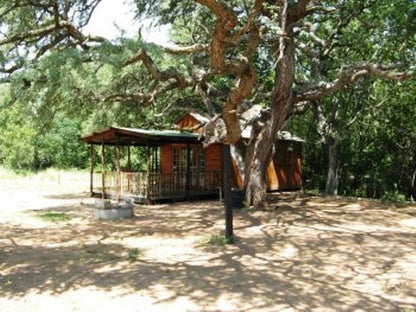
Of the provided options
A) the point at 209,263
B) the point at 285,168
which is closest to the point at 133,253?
the point at 209,263

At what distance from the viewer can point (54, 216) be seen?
14.3 meters

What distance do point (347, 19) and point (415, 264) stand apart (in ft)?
36.4

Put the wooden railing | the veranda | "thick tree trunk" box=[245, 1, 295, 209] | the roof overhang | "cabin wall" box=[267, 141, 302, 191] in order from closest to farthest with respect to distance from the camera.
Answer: "thick tree trunk" box=[245, 1, 295, 209]
the roof overhang
the veranda
the wooden railing
"cabin wall" box=[267, 141, 302, 191]

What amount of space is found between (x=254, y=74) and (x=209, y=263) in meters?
4.33

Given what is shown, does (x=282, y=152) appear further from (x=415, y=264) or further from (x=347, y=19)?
(x=415, y=264)

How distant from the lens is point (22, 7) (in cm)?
1048

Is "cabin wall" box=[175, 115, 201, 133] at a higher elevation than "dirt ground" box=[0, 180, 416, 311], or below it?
higher

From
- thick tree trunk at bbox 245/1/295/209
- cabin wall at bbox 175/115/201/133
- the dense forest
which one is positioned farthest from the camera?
cabin wall at bbox 175/115/201/133

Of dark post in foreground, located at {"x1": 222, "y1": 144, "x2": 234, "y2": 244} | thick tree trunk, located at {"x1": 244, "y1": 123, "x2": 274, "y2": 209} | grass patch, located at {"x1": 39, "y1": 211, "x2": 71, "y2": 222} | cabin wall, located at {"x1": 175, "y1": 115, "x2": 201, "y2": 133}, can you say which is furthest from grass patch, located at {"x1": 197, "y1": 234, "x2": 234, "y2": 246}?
cabin wall, located at {"x1": 175, "y1": 115, "x2": 201, "y2": 133}

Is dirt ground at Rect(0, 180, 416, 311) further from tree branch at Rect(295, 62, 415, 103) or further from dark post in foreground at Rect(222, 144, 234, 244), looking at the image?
tree branch at Rect(295, 62, 415, 103)

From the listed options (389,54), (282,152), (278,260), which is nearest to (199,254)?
(278,260)

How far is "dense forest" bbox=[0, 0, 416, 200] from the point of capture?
824 cm

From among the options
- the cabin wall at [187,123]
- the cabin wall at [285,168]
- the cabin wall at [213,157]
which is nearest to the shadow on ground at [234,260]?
the cabin wall at [213,157]

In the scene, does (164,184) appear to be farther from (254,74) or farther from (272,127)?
(254,74)
